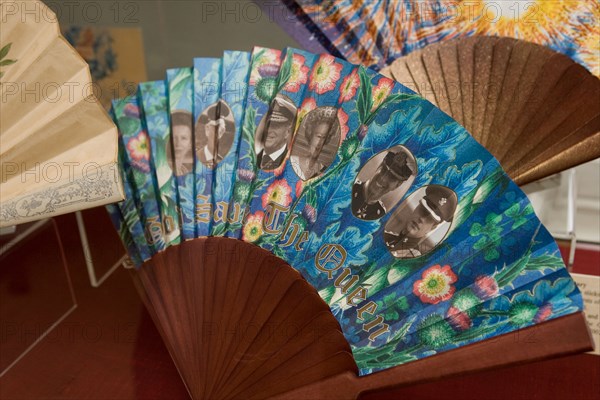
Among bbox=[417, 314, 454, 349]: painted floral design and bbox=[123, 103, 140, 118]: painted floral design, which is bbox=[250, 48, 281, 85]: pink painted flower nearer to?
bbox=[123, 103, 140, 118]: painted floral design

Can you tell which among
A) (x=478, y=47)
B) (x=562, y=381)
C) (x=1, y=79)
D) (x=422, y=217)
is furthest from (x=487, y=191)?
(x=1, y=79)

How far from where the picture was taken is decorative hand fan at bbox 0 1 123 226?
44.1 inches

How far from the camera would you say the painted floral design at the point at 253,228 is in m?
1.19

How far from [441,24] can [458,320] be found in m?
0.80

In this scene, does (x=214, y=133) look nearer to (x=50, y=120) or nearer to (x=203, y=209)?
(x=203, y=209)

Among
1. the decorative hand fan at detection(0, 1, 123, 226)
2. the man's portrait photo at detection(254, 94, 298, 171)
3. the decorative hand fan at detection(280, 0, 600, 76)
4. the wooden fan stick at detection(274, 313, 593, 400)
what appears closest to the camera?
the wooden fan stick at detection(274, 313, 593, 400)

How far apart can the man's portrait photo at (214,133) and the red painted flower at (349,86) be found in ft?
0.75

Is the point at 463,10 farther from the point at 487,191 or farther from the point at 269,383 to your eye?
the point at 269,383

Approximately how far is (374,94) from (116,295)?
0.74m

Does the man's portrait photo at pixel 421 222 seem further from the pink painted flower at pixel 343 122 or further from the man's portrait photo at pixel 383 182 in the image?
the pink painted flower at pixel 343 122

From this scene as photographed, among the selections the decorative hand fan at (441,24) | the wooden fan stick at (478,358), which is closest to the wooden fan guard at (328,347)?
the wooden fan stick at (478,358)

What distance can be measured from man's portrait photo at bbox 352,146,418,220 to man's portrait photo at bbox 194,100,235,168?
0.98 feet

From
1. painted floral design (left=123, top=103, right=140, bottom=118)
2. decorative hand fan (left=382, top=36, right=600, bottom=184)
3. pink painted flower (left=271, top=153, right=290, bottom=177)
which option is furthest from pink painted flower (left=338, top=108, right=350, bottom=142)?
painted floral design (left=123, top=103, right=140, bottom=118)

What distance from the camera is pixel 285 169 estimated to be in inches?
47.5
